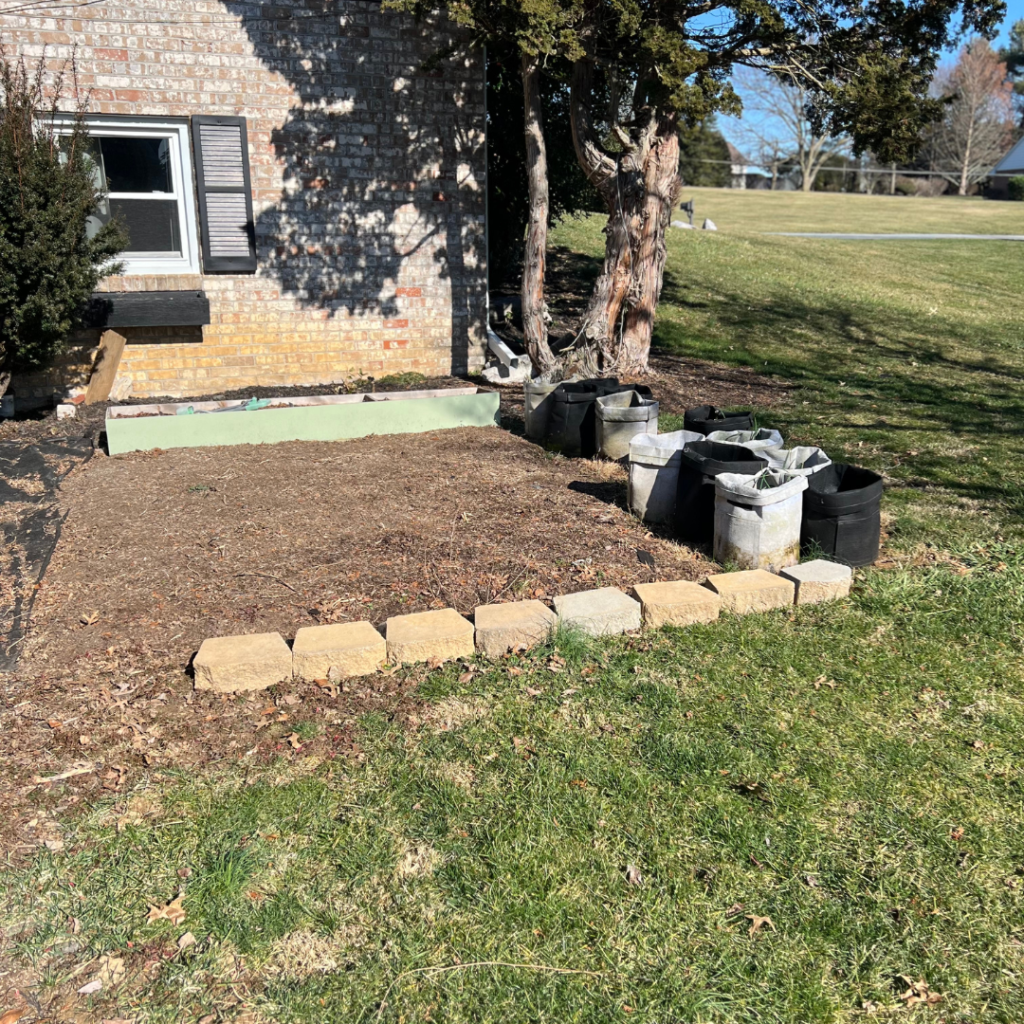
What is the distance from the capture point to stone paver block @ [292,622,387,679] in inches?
153

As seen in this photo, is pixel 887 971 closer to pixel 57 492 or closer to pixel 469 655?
pixel 469 655

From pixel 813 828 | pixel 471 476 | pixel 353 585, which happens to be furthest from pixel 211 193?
pixel 813 828

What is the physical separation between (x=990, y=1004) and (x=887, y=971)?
0.83 ft

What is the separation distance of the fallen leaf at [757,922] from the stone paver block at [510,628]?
1726 millimetres

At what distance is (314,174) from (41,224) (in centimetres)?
279

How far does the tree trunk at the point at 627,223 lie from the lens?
8.95m

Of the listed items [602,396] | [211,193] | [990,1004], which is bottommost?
[990,1004]

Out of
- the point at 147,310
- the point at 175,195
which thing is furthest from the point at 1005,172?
the point at 147,310

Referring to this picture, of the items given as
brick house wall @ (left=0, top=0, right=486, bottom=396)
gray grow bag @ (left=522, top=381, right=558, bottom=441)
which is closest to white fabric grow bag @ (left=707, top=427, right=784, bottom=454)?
gray grow bag @ (left=522, top=381, right=558, bottom=441)

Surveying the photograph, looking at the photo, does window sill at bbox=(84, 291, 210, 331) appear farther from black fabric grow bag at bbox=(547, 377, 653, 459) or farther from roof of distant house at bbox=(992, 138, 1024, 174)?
roof of distant house at bbox=(992, 138, 1024, 174)

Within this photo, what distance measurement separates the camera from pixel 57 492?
21.2 ft

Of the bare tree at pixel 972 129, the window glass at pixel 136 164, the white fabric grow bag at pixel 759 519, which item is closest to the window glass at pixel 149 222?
the window glass at pixel 136 164

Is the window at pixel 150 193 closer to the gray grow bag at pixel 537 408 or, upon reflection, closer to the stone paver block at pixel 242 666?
the gray grow bag at pixel 537 408

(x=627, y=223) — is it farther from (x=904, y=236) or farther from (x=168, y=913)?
(x=904, y=236)
